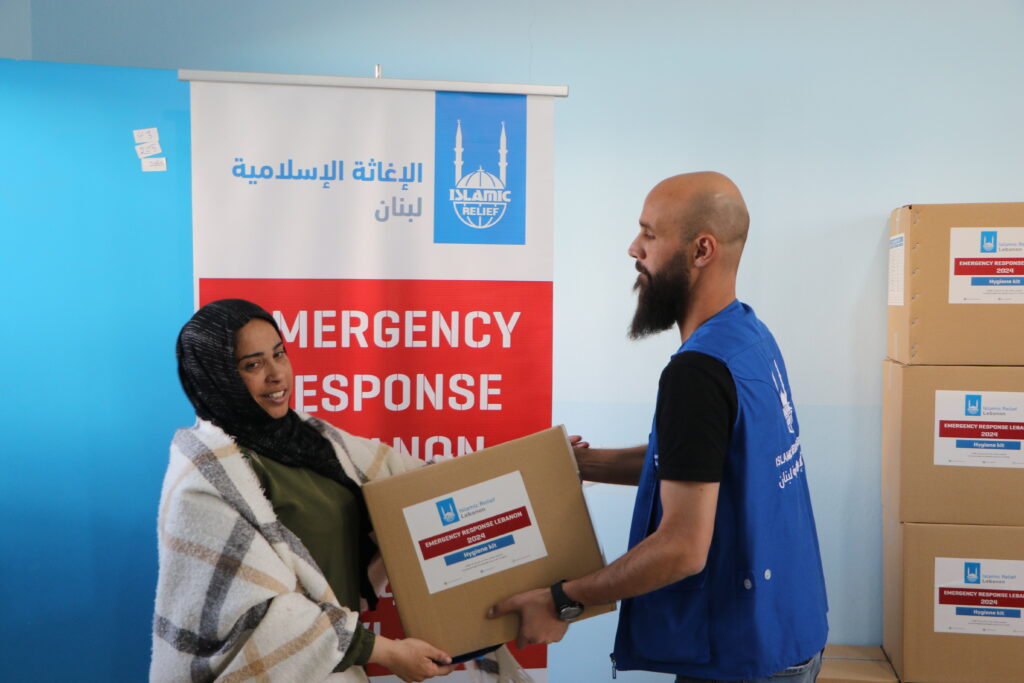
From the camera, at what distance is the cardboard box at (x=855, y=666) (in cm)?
241

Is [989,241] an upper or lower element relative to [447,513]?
upper

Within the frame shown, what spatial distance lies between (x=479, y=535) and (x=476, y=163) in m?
0.99

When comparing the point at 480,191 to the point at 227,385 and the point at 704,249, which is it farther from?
the point at 227,385

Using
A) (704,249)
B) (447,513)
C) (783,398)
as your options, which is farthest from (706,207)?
(447,513)

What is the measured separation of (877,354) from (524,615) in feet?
5.80

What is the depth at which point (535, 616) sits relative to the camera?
1.43 m

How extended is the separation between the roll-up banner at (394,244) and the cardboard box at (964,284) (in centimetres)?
116

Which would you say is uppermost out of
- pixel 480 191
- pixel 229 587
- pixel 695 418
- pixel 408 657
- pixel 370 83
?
pixel 370 83

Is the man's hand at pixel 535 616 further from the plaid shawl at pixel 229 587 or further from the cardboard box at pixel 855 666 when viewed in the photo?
the cardboard box at pixel 855 666

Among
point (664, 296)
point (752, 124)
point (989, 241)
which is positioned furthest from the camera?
point (752, 124)

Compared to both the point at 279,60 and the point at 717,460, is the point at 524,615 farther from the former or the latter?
the point at 279,60

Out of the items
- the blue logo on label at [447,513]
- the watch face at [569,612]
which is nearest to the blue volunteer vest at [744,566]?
the watch face at [569,612]

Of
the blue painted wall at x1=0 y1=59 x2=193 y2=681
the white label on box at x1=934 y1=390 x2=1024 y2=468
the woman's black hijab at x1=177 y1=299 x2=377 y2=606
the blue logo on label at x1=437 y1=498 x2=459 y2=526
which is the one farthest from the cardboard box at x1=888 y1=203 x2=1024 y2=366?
the blue painted wall at x1=0 y1=59 x2=193 y2=681

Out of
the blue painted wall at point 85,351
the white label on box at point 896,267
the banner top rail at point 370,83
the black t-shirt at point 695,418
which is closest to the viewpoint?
the black t-shirt at point 695,418
